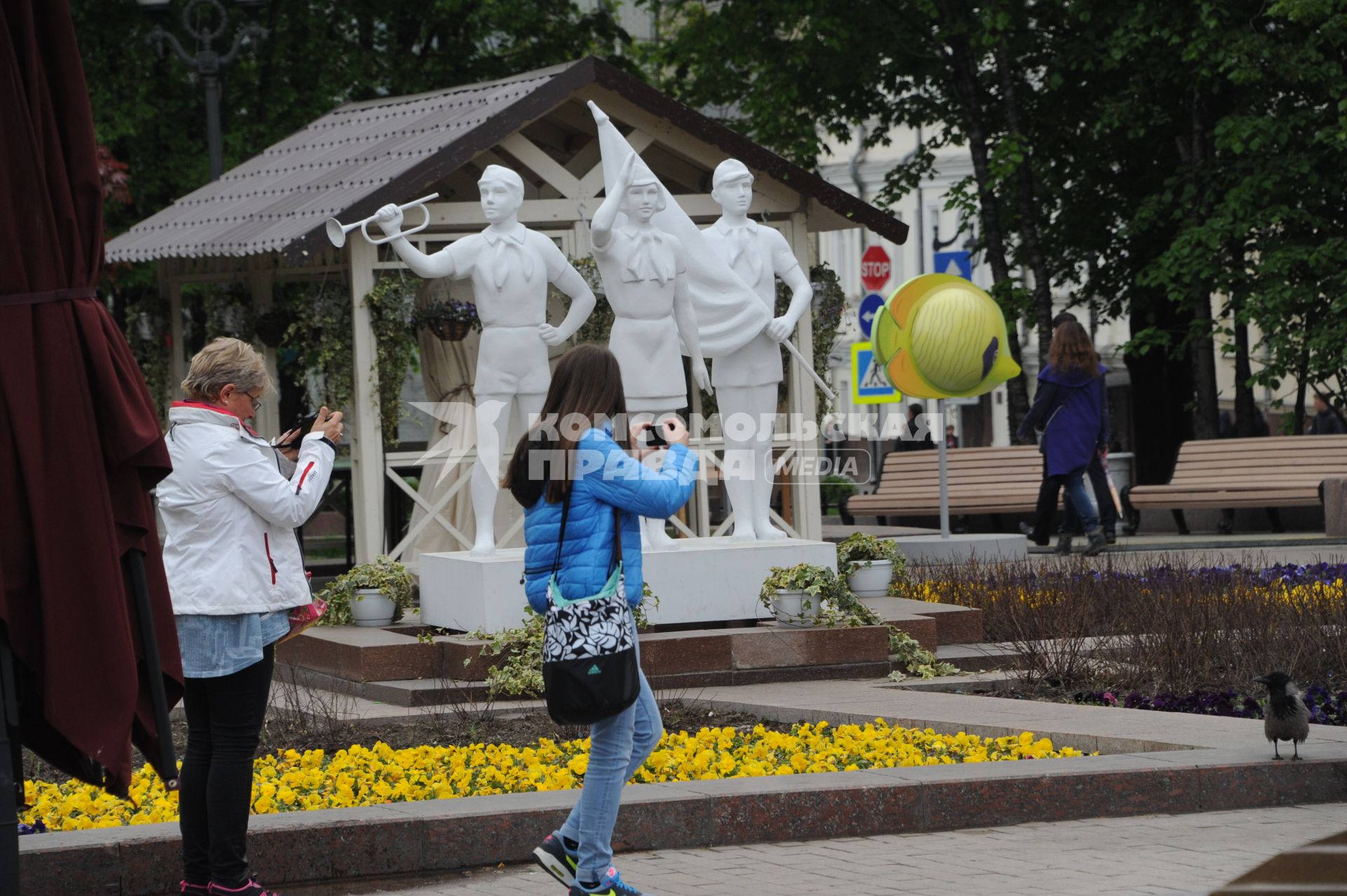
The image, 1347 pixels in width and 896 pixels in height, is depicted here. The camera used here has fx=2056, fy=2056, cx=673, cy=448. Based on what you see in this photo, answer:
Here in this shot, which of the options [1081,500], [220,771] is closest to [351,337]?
[1081,500]

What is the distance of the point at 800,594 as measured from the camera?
10.9m

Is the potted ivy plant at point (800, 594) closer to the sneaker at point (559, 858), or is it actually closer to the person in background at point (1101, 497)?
the sneaker at point (559, 858)

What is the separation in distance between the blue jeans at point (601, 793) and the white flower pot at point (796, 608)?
5.04 metres

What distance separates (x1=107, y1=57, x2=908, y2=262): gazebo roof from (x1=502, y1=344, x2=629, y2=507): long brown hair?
25.2ft

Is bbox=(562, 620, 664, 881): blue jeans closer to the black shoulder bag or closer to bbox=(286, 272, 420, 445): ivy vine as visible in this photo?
the black shoulder bag

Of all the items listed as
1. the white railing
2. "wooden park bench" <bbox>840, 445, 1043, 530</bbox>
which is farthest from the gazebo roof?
"wooden park bench" <bbox>840, 445, 1043, 530</bbox>

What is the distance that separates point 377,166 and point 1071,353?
6.19 meters

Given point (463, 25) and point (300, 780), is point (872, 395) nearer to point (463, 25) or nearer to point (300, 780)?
point (463, 25)

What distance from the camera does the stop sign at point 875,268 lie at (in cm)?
2497

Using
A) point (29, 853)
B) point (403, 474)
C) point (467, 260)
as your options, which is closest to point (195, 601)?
point (29, 853)

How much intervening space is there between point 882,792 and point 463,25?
21.4 m

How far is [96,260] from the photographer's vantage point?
4918 mm

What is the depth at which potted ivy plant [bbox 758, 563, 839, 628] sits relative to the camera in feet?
35.6

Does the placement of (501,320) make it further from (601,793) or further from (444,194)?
(601,793)
